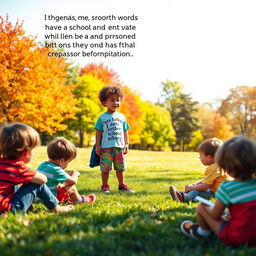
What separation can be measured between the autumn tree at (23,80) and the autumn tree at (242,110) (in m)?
42.6

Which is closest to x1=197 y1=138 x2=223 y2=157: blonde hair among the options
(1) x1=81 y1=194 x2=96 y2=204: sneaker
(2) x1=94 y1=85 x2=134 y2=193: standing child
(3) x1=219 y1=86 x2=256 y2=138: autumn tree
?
(1) x1=81 y1=194 x2=96 y2=204: sneaker

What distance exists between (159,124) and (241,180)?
1928 inches

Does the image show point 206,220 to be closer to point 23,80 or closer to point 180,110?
point 23,80

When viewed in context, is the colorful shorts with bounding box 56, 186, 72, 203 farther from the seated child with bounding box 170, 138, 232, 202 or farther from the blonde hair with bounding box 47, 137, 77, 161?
the seated child with bounding box 170, 138, 232, 202

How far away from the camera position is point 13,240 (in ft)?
8.45

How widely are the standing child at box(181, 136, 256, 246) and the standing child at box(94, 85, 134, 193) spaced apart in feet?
12.5

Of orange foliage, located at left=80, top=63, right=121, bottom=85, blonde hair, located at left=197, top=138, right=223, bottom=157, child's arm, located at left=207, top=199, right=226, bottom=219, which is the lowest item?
child's arm, located at left=207, top=199, right=226, bottom=219

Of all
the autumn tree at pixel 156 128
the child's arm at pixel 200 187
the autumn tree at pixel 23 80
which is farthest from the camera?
the autumn tree at pixel 156 128

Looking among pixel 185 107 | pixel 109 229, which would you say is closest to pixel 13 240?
pixel 109 229

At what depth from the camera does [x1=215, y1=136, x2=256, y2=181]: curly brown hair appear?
2715 millimetres

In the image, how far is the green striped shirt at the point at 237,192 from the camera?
2709 millimetres

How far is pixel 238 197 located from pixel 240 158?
0.34 m

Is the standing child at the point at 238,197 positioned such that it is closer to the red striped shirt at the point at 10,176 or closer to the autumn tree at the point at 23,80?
the red striped shirt at the point at 10,176

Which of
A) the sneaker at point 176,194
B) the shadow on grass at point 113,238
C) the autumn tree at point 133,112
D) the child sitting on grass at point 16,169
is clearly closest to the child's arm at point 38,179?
the child sitting on grass at point 16,169
